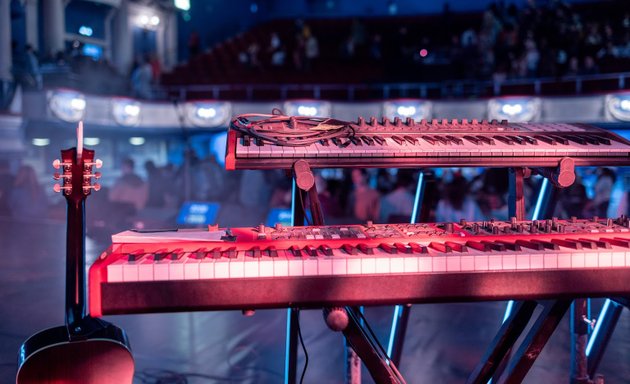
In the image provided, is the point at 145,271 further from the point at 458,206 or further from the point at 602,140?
the point at 458,206

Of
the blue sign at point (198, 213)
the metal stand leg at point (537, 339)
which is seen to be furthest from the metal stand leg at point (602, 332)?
the blue sign at point (198, 213)

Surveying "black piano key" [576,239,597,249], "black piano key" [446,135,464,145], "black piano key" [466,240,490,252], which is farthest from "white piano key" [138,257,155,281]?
"black piano key" [576,239,597,249]

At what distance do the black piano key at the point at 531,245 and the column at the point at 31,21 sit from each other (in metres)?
13.6

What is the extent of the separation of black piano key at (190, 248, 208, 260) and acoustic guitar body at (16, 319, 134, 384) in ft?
2.06

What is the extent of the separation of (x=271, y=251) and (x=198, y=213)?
18.5 ft

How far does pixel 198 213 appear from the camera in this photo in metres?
7.16

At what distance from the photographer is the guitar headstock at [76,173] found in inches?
75.3

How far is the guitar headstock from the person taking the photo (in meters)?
1.91

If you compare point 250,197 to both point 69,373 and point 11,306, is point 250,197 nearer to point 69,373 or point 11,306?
point 11,306

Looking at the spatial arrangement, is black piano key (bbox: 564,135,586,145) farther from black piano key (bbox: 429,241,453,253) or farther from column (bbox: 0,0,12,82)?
column (bbox: 0,0,12,82)

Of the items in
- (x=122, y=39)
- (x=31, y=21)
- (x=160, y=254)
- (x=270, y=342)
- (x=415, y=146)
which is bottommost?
(x=270, y=342)

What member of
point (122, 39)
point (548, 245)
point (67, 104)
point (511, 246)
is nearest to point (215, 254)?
point (511, 246)

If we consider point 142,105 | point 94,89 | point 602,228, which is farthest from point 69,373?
point 142,105

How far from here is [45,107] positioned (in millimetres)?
11031
